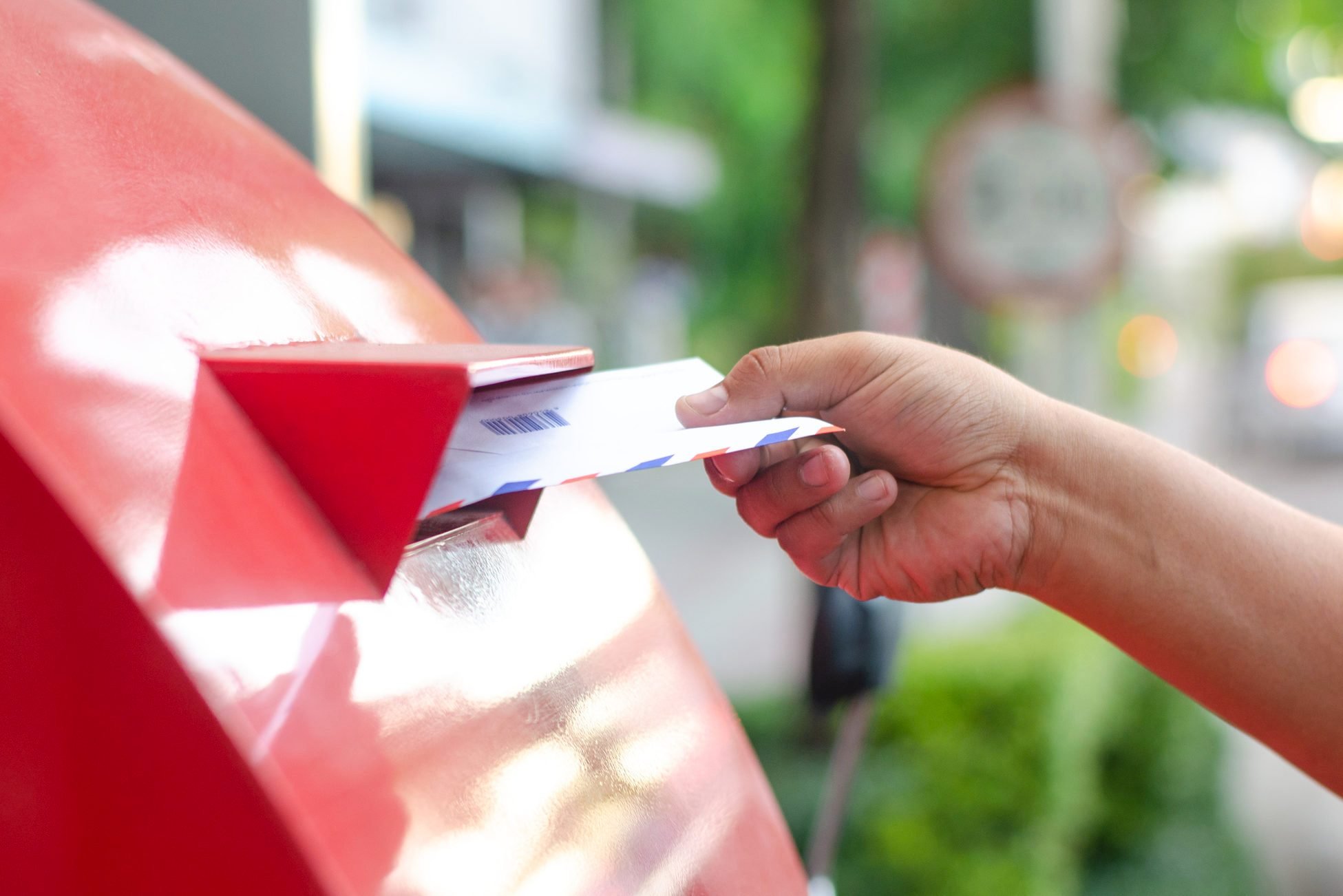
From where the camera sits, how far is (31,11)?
2.97 ft

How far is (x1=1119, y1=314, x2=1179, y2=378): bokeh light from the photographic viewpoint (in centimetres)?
1483

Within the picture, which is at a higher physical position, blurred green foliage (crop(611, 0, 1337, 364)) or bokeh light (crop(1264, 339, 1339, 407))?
blurred green foliage (crop(611, 0, 1337, 364))

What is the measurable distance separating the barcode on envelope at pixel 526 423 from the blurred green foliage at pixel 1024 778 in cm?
306

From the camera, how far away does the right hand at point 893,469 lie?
1263 mm

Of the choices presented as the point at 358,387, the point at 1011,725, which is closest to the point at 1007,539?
the point at 358,387

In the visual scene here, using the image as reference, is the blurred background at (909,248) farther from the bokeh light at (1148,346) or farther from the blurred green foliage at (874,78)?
the bokeh light at (1148,346)

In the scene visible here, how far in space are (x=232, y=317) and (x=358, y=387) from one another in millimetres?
143

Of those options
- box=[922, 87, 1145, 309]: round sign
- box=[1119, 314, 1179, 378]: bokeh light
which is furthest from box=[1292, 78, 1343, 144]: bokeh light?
box=[922, 87, 1145, 309]: round sign

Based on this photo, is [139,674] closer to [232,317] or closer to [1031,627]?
[232,317]

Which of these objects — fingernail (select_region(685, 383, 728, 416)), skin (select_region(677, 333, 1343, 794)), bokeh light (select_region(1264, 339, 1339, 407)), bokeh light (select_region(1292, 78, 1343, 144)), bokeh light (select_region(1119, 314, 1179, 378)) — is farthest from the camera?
bokeh light (select_region(1119, 314, 1179, 378))

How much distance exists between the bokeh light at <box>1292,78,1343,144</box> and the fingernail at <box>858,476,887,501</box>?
1247cm

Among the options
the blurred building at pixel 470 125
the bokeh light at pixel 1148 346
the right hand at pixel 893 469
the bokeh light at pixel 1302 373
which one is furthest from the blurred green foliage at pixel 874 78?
the bokeh light at pixel 1302 373

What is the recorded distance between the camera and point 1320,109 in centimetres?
1630

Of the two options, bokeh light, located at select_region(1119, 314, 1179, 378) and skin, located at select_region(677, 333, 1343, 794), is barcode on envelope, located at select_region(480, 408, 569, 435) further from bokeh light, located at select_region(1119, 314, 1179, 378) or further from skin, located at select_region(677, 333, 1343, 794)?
bokeh light, located at select_region(1119, 314, 1179, 378)
